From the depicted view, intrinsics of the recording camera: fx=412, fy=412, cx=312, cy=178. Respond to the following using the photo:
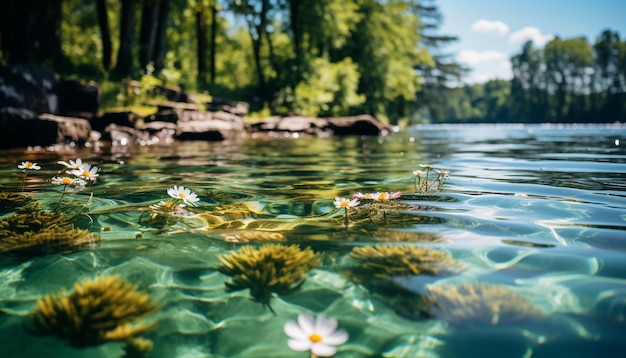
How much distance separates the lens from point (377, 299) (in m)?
1.50

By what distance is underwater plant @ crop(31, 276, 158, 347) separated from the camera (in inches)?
49.4

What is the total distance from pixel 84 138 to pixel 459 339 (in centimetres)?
1036

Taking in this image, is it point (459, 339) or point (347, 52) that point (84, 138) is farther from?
point (347, 52)

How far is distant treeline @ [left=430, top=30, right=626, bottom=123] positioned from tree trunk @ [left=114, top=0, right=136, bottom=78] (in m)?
52.3

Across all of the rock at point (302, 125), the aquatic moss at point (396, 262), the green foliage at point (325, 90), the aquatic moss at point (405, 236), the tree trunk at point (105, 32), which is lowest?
the aquatic moss at point (396, 262)

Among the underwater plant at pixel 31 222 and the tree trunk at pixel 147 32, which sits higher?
the tree trunk at pixel 147 32

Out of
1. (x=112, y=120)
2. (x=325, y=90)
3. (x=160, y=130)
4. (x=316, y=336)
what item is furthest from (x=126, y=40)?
(x=316, y=336)

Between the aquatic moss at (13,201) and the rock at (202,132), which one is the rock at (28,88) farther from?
the aquatic moss at (13,201)

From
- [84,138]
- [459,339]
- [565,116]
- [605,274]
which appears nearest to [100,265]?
[459,339]

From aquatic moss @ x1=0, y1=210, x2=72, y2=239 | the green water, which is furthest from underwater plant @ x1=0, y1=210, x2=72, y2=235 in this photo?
the green water

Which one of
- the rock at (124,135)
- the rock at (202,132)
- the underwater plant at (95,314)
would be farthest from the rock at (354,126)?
the underwater plant at (95,314)

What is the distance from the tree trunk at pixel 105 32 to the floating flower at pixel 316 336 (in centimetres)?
1899

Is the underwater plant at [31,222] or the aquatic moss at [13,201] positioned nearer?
the underwater plant at [31,222]

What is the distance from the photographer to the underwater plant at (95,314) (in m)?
1.25
